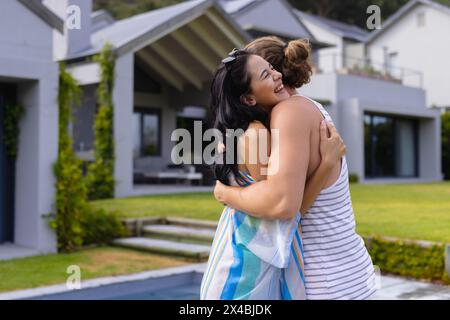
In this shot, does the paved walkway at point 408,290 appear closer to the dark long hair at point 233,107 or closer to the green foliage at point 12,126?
the dark long hair at point 233,107

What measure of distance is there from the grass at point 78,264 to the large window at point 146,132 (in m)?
10.7

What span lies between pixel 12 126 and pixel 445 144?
70.2 feet

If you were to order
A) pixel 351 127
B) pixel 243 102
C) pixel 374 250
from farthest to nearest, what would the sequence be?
pixel 351 127 → pixel 374 250 → pixel 243 102

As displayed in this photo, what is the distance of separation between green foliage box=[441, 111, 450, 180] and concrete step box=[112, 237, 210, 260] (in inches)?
780

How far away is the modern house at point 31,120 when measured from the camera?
693 cm

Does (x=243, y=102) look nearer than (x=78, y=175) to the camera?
Yes

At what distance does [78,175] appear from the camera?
7.37 metres

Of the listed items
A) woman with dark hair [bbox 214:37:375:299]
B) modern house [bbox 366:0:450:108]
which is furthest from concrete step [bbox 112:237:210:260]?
modern house [bbox 366:0:450:108]

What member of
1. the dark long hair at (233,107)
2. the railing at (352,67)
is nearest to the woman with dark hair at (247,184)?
the dark long hair at (233,107)

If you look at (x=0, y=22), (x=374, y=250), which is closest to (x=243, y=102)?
(x=374, y=250)

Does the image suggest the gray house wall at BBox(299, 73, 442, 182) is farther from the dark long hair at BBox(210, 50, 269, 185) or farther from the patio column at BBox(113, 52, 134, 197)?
the dark long hair at BBox(210, 50, 269, 185)

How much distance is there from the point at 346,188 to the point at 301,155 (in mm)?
327

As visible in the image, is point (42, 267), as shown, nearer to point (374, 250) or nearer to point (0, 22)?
point (0, 22)

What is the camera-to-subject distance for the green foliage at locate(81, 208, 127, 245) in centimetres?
780
